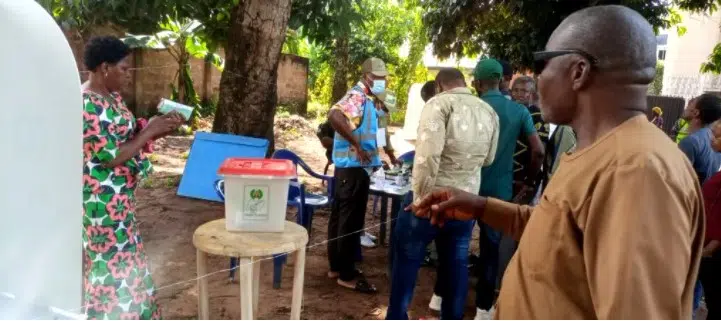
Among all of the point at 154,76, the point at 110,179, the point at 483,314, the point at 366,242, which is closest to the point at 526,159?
the point at 483,314

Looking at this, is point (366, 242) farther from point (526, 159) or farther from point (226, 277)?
point (526, 159)

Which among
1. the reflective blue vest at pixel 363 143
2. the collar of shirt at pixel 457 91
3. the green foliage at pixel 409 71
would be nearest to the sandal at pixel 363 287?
the reflective blue vest at pixel 363 143

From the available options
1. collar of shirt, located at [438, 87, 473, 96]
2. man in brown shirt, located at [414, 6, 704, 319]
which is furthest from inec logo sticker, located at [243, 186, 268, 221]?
man in brown shirt, located at [414, 6, 704, 319]

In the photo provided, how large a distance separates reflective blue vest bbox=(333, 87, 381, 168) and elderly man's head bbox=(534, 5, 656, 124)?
278cm

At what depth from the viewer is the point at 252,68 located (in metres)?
5.41

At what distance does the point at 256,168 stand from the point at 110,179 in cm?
65

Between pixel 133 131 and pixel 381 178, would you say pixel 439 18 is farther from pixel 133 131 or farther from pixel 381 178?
pixel 133 131

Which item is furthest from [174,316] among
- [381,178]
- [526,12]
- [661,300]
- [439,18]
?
[439,18]

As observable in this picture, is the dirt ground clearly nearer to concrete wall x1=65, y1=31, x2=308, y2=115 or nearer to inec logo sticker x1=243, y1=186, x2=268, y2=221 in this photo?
inec logo sticker x1=243, y1=186, x2=268, y2=221

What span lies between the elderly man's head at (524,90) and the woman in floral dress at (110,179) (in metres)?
2.76

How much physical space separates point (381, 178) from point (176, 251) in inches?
73.8

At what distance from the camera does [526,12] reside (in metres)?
7.96

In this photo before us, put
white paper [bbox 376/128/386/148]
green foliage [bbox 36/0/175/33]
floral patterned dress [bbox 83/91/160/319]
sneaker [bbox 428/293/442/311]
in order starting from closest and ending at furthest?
floral patterned dress [bbox 83/91/160/319] → sneaker [bbox 428/293/442/311] → white paper [bbox 376/128/386/148] → green foliage [bbox 36/0/175/33]

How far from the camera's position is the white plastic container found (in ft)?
8.19
